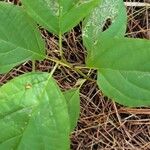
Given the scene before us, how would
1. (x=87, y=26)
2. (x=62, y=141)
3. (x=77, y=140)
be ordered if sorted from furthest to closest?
(x=77, y=140) < (x=87, y=26) < (x=62, y=141)

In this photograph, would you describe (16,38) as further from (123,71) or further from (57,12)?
(123,71)

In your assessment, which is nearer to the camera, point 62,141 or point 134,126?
point 62,141

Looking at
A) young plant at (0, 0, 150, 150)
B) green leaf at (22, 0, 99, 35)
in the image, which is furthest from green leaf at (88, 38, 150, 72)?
green leaf at (22, 0, 99, 35)

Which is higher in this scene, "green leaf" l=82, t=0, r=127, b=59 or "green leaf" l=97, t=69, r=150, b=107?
"green leaf" l=82, t=0, r=127, b=59

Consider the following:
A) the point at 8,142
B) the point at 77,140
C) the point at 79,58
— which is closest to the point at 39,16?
the point at 8,142

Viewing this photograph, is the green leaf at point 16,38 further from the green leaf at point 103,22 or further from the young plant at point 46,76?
the green leaf at point 103,22

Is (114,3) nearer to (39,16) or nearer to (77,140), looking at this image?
(39,16)

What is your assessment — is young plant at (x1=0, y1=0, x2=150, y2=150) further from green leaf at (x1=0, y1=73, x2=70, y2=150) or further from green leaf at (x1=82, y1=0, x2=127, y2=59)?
green leaf at (x1=82, y1=0, x2=127, y2=59)

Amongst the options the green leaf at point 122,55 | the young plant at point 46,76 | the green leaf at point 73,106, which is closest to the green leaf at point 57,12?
the young plant at point 46,76
